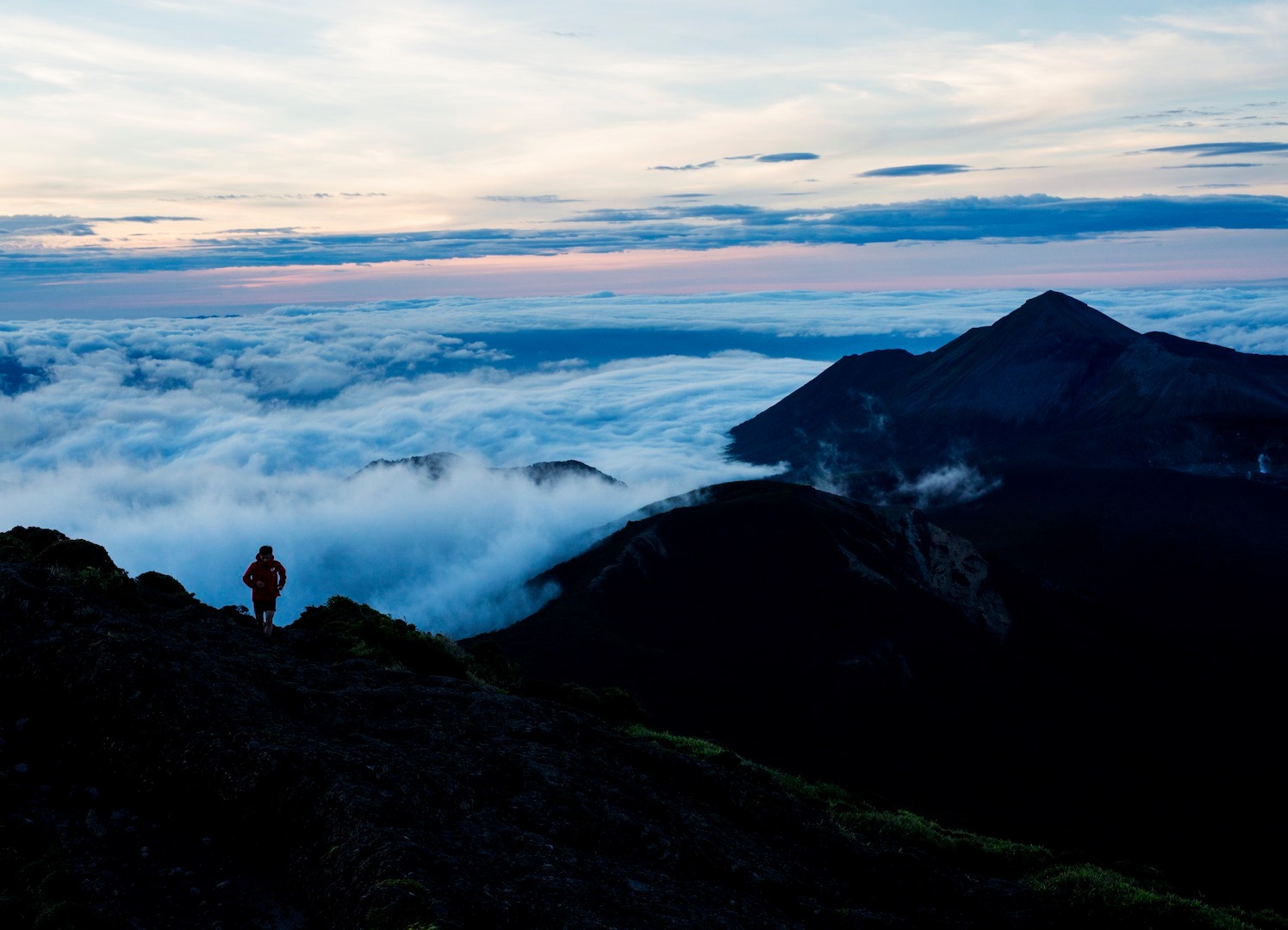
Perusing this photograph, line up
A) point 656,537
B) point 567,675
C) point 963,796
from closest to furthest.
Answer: point 963,796
point 567,675
point 656,537

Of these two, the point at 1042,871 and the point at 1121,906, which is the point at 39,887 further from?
the point at 1042,871

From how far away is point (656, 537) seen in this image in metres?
134

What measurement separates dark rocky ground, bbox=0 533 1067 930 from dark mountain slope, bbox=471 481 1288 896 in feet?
173

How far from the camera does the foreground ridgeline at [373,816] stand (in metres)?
12.0

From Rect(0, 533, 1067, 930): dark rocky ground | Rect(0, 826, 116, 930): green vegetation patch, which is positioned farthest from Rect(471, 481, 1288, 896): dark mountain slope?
Rect(0, 826, 116, 930): green vegetation patch

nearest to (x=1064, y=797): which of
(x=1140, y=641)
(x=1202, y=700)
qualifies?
(x=1202, y=700)

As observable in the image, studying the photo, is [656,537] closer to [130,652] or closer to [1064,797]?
[1064,797]

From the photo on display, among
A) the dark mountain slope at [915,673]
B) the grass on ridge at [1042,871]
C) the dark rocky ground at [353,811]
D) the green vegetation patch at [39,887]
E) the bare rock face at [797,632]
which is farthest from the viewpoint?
the bare rock face at [797,632]

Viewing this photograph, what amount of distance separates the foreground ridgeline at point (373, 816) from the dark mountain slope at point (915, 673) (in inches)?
2011

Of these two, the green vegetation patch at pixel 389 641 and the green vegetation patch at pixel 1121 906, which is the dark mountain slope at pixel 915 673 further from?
the green vegetation patch at pixel 389 641

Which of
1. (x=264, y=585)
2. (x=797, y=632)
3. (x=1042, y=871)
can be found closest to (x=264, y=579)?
(x=264, y=585)

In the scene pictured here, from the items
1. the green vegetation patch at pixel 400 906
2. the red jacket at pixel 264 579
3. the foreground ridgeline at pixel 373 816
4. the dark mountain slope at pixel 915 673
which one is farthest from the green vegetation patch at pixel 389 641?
the dark mountain slope at pixel 915 673

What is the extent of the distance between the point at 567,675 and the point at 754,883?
78959 mm

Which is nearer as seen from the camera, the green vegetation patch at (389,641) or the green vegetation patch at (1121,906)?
the green vegetation patch at (1121,906)
